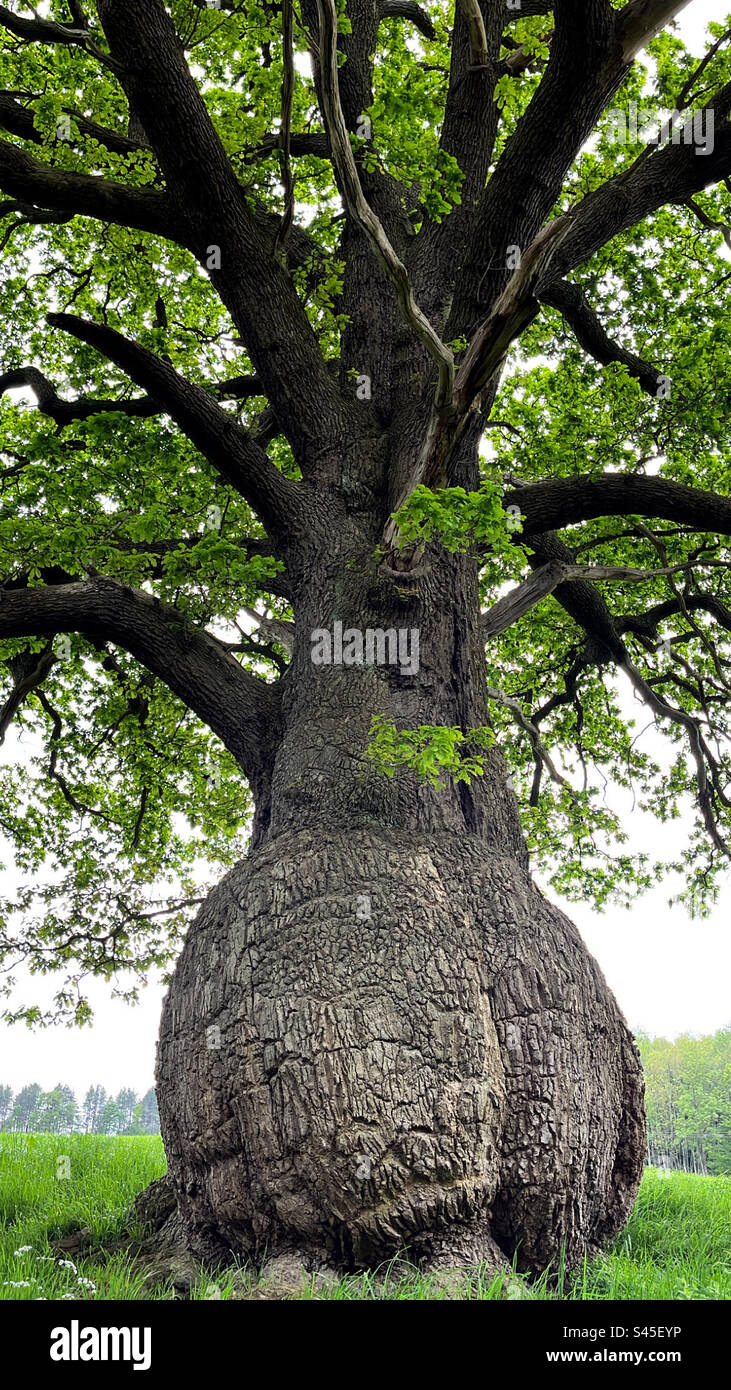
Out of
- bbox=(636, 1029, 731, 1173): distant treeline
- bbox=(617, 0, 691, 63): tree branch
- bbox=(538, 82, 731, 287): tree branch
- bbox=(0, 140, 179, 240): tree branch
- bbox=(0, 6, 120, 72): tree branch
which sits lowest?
bbox=(636, 1029, 731, 1173): distant treeline

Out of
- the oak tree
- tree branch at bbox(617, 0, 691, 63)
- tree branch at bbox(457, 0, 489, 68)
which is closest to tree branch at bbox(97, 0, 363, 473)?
the oak tree

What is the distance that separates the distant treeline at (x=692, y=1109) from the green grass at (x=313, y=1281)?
2199 cm

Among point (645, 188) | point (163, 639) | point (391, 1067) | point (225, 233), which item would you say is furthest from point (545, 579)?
point (391, 1067)

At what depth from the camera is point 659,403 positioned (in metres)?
7.50

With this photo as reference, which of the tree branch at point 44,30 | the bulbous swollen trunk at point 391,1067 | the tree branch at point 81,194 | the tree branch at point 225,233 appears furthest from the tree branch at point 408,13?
the bulbous swollen trunk at point 391,1067

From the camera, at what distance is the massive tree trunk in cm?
385

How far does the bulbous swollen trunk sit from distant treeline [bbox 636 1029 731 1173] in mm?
23860

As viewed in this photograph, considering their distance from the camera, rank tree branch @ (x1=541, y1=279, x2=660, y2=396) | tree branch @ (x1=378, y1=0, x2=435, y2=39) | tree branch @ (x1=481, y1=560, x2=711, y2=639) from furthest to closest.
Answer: tree branch @ (x1=378, y1=0, x2=435, y2=39)
tree branch @ (x1=541, y1=279, x2=660, y2=396)
tree branch @ (x1=481, y1=560, x2=711, y2=639)

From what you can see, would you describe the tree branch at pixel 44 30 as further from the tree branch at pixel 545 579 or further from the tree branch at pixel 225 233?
the tree branch at pixel 545 579

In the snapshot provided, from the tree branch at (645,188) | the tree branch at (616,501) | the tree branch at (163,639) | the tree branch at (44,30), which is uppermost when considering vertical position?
the tree branch at (44,30)

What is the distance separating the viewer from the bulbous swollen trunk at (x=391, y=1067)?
12.6ft

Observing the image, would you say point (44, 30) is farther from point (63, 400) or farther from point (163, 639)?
point (163, 639)

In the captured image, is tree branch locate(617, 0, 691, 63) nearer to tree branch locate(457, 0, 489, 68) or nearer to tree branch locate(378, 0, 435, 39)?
tree branch locate(457, 0, 489, 68)
